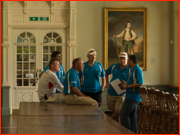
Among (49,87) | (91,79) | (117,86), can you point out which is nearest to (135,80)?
(117,86)

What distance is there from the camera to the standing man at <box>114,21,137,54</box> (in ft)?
32.0

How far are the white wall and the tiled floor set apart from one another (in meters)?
3.11

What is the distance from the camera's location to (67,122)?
311 cm

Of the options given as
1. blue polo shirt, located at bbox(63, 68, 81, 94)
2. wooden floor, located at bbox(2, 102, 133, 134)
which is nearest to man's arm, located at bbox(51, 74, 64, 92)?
blue polo shirt, located at bbox(63, 68, 81, 94)

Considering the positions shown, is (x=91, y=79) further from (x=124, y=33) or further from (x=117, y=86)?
(x=124, y=33)

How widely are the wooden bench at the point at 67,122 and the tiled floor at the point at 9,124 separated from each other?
3.04m

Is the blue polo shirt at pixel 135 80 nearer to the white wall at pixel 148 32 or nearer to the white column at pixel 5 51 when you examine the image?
the white wall at pixel 148 32

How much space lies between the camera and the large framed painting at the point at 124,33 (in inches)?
381

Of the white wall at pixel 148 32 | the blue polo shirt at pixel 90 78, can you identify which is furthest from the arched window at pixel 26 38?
the blue polo shirt at pixel 90 78

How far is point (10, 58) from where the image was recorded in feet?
31.6

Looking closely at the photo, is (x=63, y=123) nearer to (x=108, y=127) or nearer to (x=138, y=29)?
(x=108, y=127)

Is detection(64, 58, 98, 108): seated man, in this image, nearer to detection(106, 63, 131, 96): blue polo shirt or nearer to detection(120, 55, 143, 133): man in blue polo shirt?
detection(120, 55, 143, 133): man in blue polo shirt

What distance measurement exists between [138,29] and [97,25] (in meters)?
1.47

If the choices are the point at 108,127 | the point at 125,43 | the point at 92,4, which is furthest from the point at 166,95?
the point at 92,4
